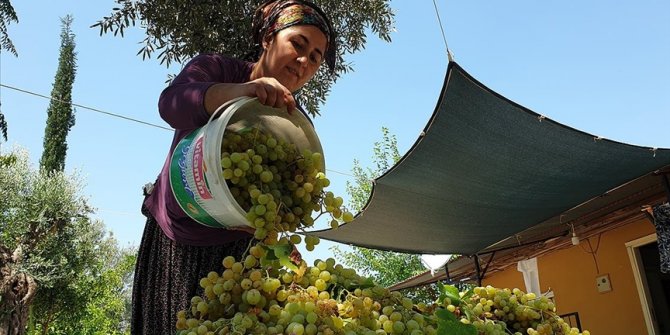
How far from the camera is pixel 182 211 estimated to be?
1161 mm

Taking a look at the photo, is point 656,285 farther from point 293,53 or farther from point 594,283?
point 293,53

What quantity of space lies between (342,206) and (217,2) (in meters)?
3.08

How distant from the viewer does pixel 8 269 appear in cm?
871

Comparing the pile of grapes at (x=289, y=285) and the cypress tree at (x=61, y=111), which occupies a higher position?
the cypress tree at (x=61, y=111)

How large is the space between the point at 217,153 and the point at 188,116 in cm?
21

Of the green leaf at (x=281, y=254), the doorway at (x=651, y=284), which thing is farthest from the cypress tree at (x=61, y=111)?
the green leaf at (x=281, y=254)

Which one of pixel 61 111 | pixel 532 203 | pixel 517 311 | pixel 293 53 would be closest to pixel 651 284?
pixel 532 203

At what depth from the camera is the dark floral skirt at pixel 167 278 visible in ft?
3.92

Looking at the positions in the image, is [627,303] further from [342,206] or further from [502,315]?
[342,206]

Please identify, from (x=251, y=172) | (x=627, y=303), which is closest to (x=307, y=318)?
(x=251, y=172)

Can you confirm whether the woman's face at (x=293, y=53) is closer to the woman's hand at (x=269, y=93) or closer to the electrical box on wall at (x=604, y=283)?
the woman's hand at (x=269, y=93)

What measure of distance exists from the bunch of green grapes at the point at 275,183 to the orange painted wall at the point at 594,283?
579cm

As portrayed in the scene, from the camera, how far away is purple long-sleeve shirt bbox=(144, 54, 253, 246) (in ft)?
3.42

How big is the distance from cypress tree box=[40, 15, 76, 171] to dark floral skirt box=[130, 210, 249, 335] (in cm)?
1564
